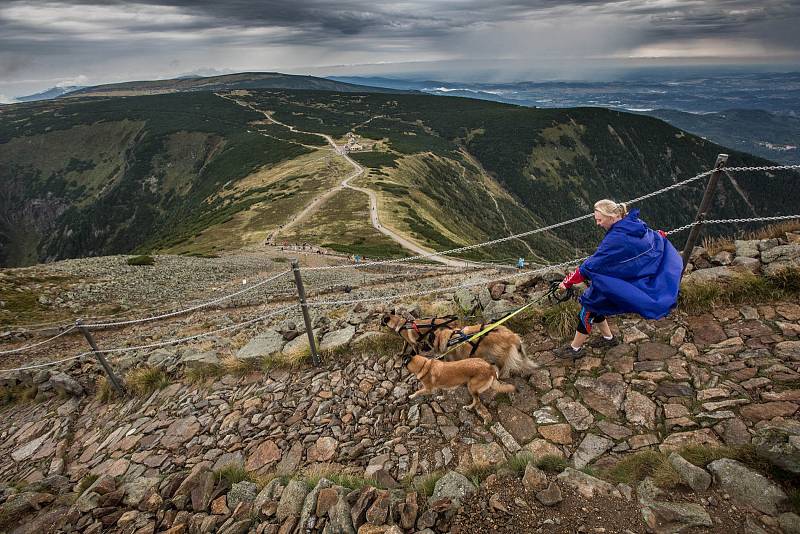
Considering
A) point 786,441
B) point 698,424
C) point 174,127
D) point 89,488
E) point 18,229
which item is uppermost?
point 174,127

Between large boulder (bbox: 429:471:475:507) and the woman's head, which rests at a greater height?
the woman's head

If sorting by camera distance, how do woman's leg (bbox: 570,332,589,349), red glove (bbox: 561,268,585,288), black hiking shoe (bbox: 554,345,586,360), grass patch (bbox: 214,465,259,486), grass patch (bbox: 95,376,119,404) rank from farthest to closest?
grass patch (bbox: 95,376,119,404)
black hiking shoe (bbox: 554,345,586,360)
woman's leg (bbox: 570,332,589,349)
red glove (bbox: 561,268,585,288)
grass patch (bbox: 214,465,259,486)

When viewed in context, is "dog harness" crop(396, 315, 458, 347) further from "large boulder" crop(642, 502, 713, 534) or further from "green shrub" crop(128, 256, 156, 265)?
"green shrub" crop(128, 256, 156, 265)

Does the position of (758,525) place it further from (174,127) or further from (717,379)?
(174,127)

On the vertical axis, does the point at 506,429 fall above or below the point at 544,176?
above

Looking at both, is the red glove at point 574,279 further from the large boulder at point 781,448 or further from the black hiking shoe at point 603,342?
the large boulder at point 781,448

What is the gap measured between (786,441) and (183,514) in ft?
21.2

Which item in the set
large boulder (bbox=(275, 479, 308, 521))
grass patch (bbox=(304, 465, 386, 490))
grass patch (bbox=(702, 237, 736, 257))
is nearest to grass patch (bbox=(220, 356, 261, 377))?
grass patch (bbox=(304, 465, 386, 490))

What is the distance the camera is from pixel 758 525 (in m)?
3.23

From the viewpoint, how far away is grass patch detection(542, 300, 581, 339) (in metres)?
6.89

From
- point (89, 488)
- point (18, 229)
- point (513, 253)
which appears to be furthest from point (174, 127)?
point (89, 488)

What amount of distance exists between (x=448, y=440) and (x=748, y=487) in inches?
120

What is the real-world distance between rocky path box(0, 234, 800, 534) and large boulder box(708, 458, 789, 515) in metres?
0.01

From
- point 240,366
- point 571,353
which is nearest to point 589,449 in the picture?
point 571,353
